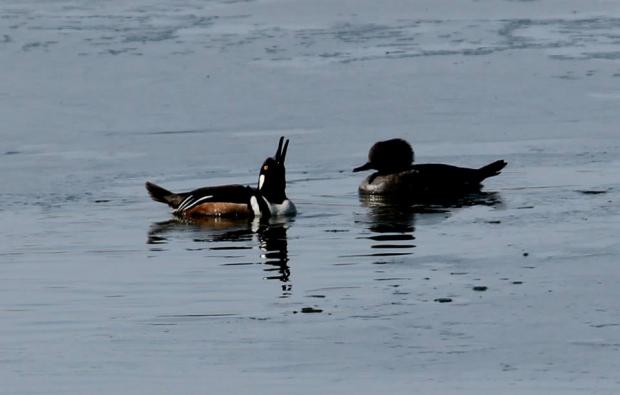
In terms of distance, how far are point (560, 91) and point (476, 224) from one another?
6.84 metres

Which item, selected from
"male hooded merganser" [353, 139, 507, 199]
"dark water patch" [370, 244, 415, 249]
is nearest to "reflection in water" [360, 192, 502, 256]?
"dark water patch" [370, 244, 415, 249]

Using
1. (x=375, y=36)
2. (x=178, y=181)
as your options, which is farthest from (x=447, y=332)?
(x=375, y=36)

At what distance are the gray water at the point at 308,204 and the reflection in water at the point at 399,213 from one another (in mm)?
50

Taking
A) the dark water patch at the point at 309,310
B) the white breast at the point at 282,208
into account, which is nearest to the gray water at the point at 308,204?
the dark water patch at the point at 309,310

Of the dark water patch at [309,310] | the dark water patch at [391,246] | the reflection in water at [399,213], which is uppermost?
the dark water patch at [309,310]

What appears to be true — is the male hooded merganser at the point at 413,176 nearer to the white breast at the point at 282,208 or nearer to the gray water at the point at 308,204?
the gray water at the point at 308,204

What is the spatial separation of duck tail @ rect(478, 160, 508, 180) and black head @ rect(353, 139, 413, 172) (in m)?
0.75

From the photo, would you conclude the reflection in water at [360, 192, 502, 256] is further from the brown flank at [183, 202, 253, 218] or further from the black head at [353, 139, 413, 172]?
the brown flank at [183, 202, 253, 218]

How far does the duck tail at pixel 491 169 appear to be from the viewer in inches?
606

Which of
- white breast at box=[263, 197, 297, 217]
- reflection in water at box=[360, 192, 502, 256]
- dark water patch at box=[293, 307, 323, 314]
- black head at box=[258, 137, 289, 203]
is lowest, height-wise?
reflection in water at box=[360, 192, 502, 256]

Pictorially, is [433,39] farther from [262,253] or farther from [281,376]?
[281,376]

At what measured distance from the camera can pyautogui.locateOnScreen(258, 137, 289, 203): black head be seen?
14047 millimetres

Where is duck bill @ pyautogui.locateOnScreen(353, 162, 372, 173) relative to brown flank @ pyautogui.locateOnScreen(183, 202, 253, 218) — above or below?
above

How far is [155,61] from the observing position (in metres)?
22.1
